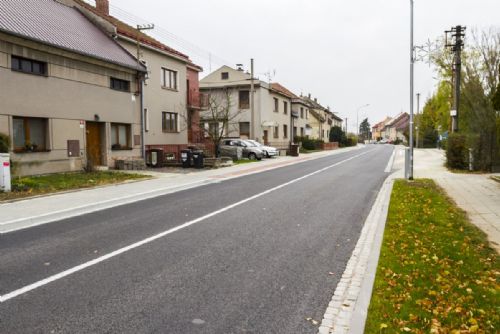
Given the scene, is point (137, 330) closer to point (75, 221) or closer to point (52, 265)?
point (52, 265)

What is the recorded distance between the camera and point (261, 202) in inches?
437

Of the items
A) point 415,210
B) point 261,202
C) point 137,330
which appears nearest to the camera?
point 137,330

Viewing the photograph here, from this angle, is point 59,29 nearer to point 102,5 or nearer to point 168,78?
point 168,78

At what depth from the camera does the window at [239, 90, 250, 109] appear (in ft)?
140

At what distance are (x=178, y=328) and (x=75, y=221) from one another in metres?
5.89

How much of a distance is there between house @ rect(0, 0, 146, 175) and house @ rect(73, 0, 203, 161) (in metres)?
1.30

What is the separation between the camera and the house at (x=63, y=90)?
15414mm

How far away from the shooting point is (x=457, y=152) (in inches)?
796

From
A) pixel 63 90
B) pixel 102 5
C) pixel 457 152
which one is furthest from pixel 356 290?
pixel 102 5

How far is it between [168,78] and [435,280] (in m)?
24.7

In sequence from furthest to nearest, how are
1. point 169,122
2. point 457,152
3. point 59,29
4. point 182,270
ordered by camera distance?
point 169,122, point 457,152, point 59,29, point 182,270

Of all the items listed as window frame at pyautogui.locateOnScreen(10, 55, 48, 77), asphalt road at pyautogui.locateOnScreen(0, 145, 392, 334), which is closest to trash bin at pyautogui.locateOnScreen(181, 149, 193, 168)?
window frame at pyautogui.locateOnScreen(10, 55, 48, 77)

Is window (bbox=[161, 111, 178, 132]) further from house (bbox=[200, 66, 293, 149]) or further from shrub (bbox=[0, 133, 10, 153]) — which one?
house (bbox=[200, 66, 293, 149])

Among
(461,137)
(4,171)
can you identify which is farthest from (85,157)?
(461,137)
